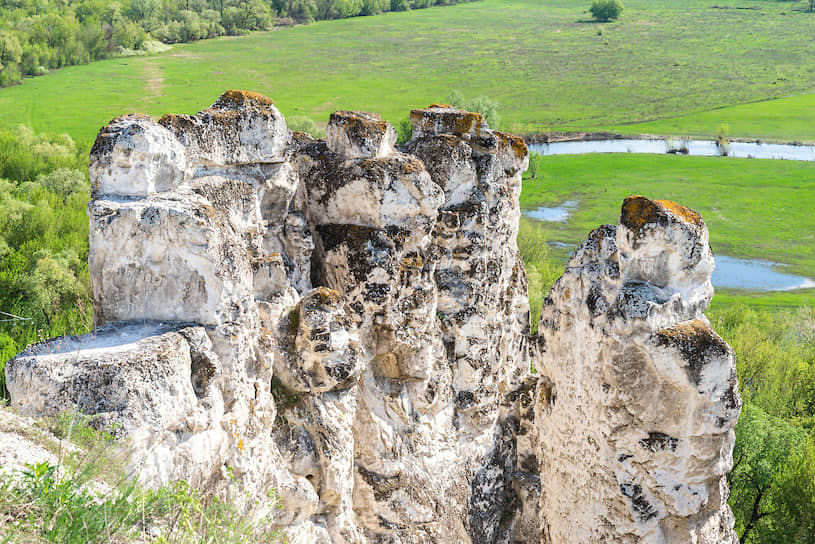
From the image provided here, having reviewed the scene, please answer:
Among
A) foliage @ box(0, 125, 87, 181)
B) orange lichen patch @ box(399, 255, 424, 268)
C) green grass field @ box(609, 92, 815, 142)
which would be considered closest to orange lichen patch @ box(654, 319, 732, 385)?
orange lichen patch @ box(399, 255, 424, 268)

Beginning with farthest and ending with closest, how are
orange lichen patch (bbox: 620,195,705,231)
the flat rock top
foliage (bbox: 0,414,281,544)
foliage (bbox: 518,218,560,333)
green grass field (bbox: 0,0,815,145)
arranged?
green grass field (bbox: 0,0,815,145) < foliage (bbox: 518,218,560,333) < orange lichen patch (bbox: 620,195,705,231) < the flat rock top < foliage (bbox: 0,414,281,544)

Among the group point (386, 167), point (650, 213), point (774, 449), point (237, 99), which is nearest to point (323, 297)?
point (386, 167)

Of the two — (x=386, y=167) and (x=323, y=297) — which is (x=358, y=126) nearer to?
(x=386, y=167)

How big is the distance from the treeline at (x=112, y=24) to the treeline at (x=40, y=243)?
2442 centimetres

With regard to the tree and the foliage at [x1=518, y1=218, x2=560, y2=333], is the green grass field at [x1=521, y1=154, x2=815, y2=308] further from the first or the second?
the tree

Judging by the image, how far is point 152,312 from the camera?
10016mm

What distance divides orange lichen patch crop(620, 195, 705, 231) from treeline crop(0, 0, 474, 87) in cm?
6312

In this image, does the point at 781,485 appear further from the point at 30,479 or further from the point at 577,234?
the point at 577,234

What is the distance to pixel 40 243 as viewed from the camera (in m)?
33.4

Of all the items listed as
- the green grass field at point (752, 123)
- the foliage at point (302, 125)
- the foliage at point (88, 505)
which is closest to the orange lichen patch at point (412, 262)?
the foliage at point (88, 505)

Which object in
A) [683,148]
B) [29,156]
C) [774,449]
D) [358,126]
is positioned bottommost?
[683,148]

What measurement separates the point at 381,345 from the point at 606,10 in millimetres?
145641

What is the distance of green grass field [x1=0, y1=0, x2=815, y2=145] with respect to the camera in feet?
261

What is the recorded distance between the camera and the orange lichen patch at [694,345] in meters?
12.0
